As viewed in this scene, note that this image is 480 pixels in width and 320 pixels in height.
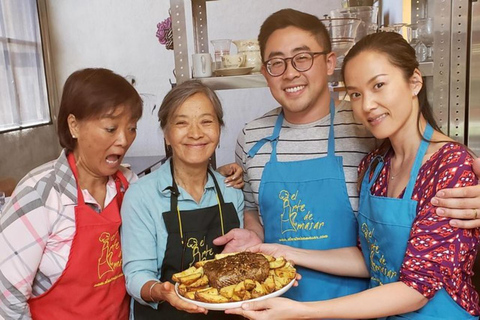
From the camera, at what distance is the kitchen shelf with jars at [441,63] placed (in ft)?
5.05

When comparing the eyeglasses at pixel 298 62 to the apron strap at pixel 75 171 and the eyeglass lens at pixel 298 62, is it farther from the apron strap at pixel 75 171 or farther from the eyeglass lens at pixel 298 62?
the apron strap at pixel 75 171

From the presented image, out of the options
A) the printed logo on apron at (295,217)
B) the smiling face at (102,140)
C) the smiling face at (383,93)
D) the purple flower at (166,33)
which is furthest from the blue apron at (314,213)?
the purple flower at (166,33)

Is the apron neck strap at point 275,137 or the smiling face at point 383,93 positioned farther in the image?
the apron neck strap at point 275,137

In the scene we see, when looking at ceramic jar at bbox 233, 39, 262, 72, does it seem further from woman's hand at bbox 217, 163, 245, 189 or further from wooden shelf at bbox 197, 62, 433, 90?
woman's hand at bbox 217, 163, 245, 189

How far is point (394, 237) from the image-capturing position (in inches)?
49.7

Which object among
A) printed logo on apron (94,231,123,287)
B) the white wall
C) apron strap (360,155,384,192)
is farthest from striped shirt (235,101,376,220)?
the white wall

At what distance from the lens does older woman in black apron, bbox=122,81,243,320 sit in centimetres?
150

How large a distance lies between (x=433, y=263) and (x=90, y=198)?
1086mm

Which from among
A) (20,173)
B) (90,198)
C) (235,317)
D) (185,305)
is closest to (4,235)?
(90,198)

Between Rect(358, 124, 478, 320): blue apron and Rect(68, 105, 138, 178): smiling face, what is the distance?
2.78 ft

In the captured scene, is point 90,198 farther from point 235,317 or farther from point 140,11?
point 140,11

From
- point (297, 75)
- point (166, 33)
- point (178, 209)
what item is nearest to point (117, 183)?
point (178, 209)

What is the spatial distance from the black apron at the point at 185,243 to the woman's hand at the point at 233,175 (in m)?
0.13

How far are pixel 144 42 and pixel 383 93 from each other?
193 inches
